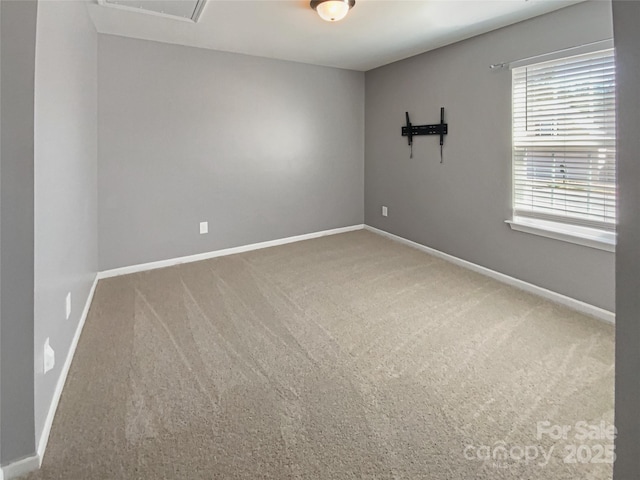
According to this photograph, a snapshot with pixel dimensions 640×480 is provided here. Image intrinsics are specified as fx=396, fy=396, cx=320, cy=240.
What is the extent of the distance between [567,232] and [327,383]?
2.27 meters

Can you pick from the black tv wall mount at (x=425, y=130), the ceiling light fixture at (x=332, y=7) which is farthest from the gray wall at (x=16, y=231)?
the black tv wall mount at (x=425, y=130)

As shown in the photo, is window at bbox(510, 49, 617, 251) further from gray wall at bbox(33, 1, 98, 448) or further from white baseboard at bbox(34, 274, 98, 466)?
white baseboard at bbox(34, 274, 98, 466)

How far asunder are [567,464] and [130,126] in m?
4.09

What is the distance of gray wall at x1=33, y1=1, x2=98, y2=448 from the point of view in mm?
1589

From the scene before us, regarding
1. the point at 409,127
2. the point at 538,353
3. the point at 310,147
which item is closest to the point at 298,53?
the point at 310,147

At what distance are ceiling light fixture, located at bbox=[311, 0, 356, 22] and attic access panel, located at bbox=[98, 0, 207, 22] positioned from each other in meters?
0.82

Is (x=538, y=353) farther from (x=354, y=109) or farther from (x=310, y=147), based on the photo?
(x=354, y=109)

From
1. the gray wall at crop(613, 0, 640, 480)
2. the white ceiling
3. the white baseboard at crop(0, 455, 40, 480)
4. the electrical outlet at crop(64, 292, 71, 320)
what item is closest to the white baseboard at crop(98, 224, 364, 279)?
the electrical outlet at crop(64, 292, 71, 320)

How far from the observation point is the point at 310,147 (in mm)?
5082

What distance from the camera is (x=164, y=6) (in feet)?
9.78

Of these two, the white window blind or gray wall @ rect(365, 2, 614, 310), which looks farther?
gray wall @ rect(365, 2, 614, 310)

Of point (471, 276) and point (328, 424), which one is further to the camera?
point (471, 276)

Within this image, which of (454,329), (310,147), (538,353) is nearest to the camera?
(538,353)

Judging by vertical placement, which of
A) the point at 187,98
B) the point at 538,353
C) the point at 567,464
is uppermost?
the point at 187,98
